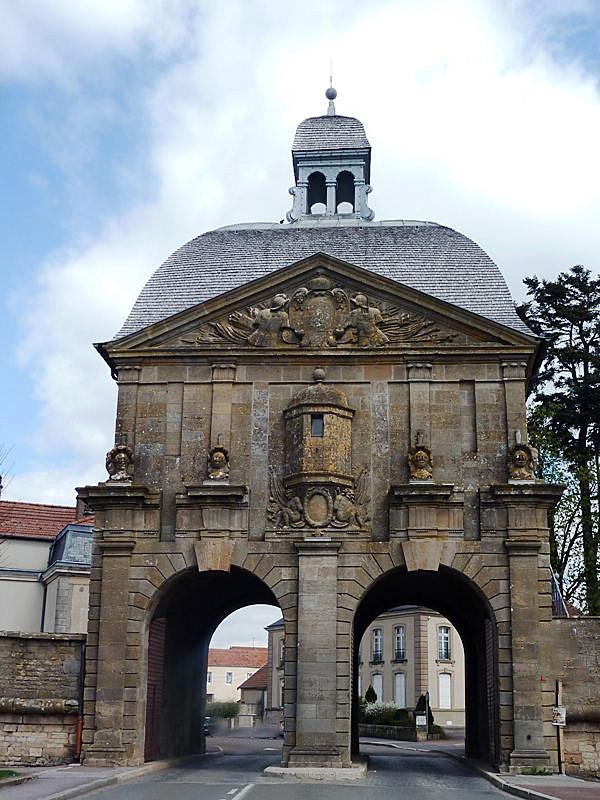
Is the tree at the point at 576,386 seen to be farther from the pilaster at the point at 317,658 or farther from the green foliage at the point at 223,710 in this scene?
the green foliage at the point at 223,710

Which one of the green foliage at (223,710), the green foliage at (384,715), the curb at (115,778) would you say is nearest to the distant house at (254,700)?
the green foliage at (223,710)

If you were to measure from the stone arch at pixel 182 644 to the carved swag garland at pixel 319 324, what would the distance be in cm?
520

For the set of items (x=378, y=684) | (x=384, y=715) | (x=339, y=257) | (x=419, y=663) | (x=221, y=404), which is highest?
(x=339, y=257)

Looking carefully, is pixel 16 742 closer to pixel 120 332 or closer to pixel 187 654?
pixel 187 654

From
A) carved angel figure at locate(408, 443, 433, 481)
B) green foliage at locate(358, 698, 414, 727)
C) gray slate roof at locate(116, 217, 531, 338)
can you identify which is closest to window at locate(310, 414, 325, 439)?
carved angel figure at locate(408, 443, 433, 481)

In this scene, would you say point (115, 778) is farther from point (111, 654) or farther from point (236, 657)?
point (236, 657)

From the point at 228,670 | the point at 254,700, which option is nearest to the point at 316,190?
the point at 254,700

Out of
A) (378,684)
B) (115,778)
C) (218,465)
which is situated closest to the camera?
(115,778)

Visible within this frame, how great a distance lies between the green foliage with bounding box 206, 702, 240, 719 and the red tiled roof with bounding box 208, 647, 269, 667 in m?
27.8

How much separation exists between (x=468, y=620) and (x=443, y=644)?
95.2ft

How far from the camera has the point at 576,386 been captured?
36.5m

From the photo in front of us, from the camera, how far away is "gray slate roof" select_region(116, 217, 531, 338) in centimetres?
2509

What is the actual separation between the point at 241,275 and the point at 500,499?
8373 mm

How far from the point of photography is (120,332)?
24.8 meters
